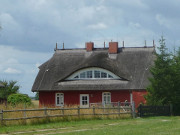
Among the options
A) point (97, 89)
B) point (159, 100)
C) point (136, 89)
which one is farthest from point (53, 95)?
point (159, 100)

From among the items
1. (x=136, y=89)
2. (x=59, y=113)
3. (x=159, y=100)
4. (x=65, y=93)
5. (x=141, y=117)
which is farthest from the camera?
(x=65, y=93)

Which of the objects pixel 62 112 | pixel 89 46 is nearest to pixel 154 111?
pixel 62 112

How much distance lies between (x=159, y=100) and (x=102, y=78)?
39.6ft

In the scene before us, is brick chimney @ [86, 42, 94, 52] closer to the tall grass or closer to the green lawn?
the tall grass

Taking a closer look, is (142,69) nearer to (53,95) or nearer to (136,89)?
(136,89)

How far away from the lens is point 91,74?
4609cm

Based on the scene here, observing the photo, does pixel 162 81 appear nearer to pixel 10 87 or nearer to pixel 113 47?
pixel 113 47

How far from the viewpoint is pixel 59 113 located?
26156 mm

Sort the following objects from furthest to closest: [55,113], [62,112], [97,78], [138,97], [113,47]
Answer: [113,47] < [97,78] < [138,97] < [62,112] < [55,113]

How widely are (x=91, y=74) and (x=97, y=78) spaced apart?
897 millimetres

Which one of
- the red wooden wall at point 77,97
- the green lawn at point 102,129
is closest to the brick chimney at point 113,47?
the red wooden wall at point 77,97

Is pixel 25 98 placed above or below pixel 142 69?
below

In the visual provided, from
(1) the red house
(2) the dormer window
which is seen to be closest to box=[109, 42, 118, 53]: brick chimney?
(1) the red house

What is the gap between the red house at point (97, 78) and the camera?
44344 millimetres
